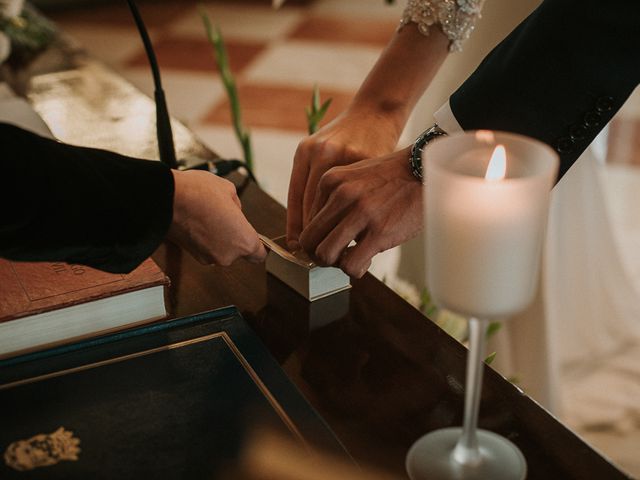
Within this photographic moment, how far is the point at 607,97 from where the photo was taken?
958mm

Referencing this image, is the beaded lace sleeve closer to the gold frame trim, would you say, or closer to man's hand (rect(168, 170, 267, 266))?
man's hand (rect(168, 170, 267, 266))

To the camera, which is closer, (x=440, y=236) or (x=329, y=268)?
(x=440, y=236)

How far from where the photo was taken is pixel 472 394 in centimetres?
63

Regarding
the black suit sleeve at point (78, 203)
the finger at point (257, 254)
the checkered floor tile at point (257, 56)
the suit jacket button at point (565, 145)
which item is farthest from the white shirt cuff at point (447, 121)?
the checkered floor tile at point (257, 56)

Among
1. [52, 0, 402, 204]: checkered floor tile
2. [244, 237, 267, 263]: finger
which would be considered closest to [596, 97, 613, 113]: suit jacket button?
[244, 237, 267, 263]: finger

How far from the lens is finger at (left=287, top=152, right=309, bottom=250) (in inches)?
40.4

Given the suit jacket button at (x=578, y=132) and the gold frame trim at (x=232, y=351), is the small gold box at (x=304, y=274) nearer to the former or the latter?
the gold frame trim at (x=232, y=351)

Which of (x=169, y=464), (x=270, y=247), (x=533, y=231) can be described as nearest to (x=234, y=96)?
(x=270, y=247)

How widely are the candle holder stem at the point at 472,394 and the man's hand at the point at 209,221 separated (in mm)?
328

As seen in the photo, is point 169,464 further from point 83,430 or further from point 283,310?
point 283,310

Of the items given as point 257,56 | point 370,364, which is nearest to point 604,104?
point 370,364

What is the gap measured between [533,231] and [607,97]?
0.49 meters

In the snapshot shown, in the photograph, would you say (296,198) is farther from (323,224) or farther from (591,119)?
(591,119)

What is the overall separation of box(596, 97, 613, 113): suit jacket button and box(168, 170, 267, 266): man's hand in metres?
0.42
